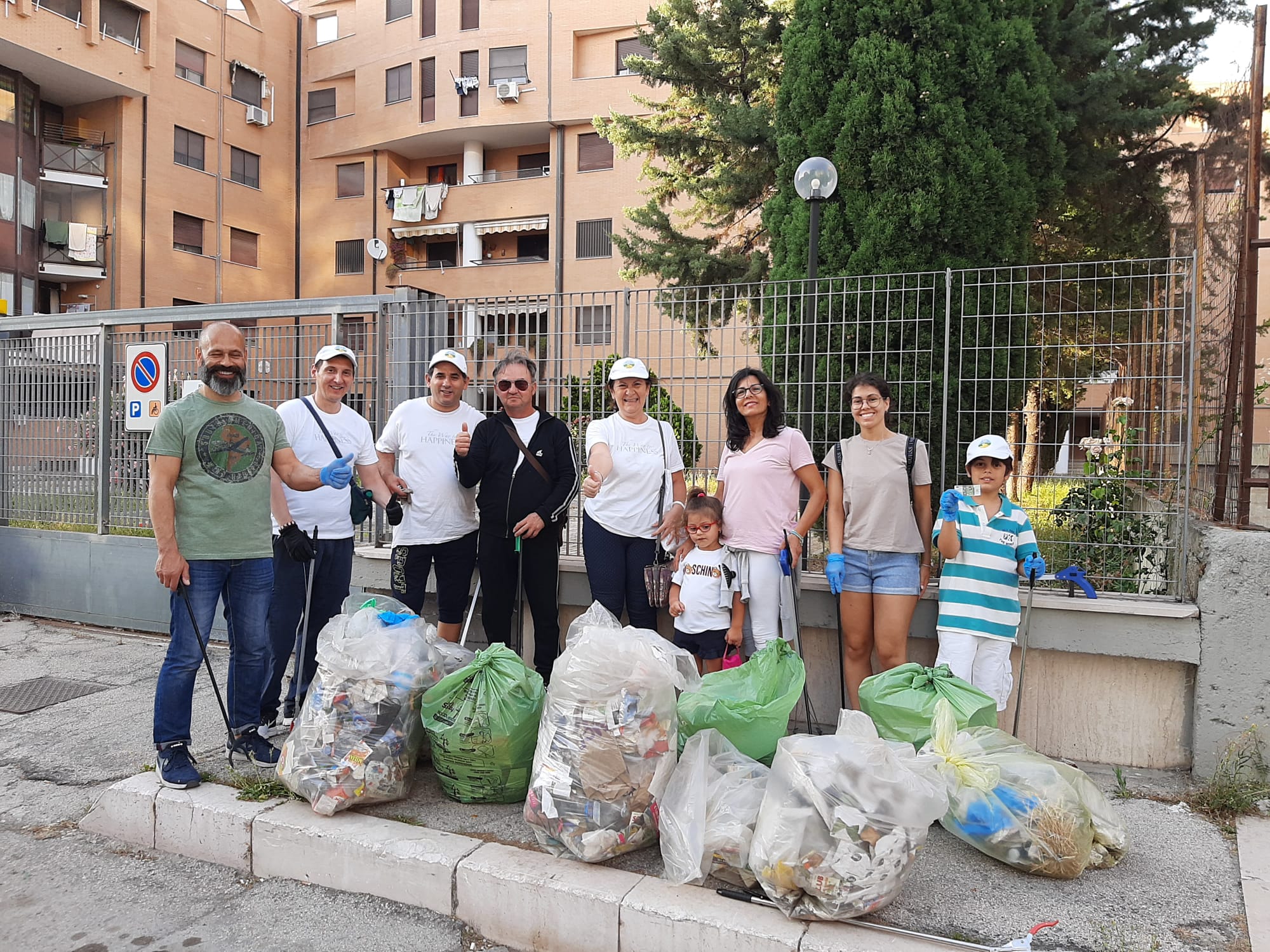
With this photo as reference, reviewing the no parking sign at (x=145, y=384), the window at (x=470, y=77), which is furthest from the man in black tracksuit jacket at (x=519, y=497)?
the window at (x=470, y=77)

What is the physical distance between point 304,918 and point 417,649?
1101 millimetres

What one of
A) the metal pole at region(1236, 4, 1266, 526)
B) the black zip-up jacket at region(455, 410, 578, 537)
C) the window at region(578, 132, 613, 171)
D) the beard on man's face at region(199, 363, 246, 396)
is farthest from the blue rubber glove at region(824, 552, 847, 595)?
the window at region(578, 132, 613, 171)

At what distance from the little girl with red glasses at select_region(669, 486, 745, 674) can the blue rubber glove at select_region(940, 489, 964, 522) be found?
1038 millimetres

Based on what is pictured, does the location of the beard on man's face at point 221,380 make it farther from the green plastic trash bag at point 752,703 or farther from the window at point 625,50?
the window at point 625,50

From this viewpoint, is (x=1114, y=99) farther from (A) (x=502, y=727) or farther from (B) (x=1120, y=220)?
(A) (x=502, y=727)

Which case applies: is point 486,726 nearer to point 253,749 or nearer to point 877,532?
point 253,749

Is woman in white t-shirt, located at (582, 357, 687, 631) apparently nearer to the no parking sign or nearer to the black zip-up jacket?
the black zip-up jacket

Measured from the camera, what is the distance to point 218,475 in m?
3.91

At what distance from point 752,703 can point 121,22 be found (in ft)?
99.4

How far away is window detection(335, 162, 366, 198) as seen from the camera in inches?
1193

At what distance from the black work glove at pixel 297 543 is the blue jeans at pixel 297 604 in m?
0.19

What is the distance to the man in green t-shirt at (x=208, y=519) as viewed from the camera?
3791mm

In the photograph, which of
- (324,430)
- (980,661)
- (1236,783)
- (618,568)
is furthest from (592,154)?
(1236,783)

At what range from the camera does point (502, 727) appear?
3555 mm
